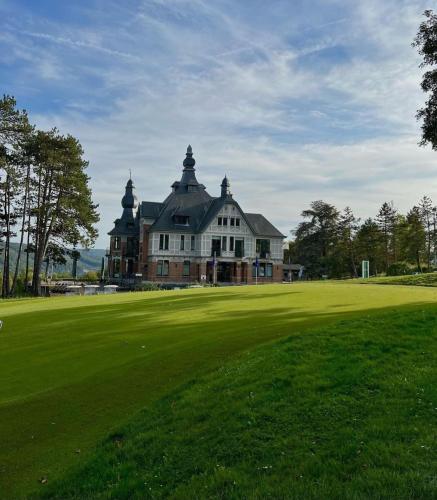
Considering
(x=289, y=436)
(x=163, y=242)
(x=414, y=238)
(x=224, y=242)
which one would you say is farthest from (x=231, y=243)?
(x=289, y=436)

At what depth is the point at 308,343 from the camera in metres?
10.4

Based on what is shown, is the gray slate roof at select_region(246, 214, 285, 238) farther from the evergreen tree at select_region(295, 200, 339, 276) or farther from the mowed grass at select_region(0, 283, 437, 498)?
the mowed grass at select_region(0, 283, 437, 498)

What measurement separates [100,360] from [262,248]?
2257 inches

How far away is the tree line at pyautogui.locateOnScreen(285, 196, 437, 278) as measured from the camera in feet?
242

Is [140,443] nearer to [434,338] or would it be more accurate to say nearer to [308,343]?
[308,343]

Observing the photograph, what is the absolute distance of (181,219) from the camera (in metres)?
65.1

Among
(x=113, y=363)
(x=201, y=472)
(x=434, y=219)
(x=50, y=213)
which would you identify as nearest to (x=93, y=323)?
(x=113, y=363)

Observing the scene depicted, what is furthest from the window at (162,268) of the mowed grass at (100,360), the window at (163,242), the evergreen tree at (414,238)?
the mowed grass at (100,360)

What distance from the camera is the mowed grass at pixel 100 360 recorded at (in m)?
7.21

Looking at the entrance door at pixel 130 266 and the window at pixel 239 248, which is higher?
the window at pixel 239 248

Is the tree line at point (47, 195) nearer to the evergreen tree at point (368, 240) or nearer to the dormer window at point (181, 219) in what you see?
the dormer window at point (181, 219)

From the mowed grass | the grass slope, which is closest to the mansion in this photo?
the mowed grass

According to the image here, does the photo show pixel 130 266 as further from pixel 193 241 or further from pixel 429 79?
pixel 429 79

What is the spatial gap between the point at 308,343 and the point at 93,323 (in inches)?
390
